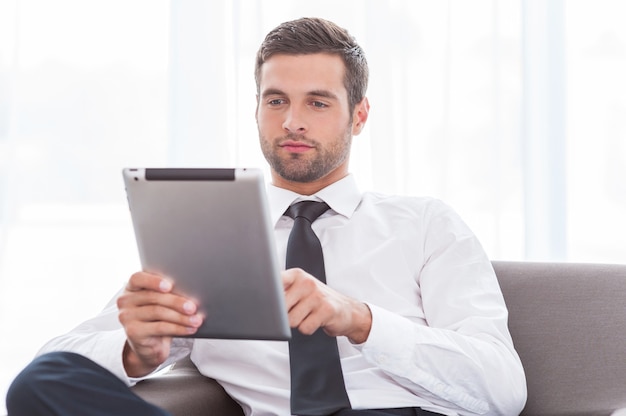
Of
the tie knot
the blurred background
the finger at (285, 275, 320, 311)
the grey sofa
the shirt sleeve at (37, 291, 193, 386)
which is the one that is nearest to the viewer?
the finger at (285, 275, 320, 311)

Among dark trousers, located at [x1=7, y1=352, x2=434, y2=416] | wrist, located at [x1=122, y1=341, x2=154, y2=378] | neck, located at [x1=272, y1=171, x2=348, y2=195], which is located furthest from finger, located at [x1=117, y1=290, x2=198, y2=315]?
neck, located at [x1=272, y1=171, x2=348, y2=195]

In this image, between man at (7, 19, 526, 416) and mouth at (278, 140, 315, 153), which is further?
mouth at (278, 140, 315, 153)

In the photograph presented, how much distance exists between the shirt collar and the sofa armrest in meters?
0.37

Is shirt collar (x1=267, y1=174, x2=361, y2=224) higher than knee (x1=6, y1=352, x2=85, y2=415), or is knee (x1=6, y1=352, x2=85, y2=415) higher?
shirt collar (x1=267, y1=174, x2=361, y2=224)

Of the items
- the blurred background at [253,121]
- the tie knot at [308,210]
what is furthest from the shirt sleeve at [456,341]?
the blurred background at [253,121]

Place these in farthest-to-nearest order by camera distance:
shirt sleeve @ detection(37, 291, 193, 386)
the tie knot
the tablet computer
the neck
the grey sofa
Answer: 1. the neck
2. the tie knot
3. the grey sofa
4. shirt sleeve @ detection(37, 291, 193, 386)
5. the tablet computer

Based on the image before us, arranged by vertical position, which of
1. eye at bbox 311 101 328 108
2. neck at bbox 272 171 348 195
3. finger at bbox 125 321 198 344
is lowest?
finger at bbox 125 321 198 344

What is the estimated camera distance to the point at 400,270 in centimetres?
164

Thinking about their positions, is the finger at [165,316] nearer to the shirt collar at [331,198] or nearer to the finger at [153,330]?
the finger at [153,330]

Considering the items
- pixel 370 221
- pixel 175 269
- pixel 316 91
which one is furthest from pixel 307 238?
pixel 175 269

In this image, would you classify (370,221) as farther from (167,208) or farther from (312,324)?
(167,208)

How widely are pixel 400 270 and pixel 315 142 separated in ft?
1.14

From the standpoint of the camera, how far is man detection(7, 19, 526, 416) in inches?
47.3

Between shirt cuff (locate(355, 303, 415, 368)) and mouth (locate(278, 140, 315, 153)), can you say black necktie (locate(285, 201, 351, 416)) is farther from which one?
mouth (locate(278, 140, 315, 153))
